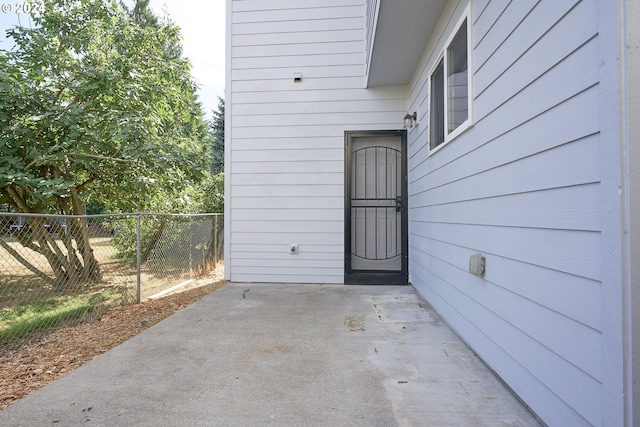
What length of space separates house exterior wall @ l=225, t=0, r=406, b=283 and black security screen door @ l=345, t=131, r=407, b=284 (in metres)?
0.13

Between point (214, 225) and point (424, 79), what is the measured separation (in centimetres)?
427

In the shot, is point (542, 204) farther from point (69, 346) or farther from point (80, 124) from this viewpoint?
point (80, 124)

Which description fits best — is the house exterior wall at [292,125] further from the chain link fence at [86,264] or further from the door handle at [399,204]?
the chain link fence at [86,264]

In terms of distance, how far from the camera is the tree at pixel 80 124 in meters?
4.28

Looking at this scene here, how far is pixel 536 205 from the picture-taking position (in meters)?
1.63

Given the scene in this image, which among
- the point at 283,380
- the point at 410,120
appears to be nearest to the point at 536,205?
the point at 283,380

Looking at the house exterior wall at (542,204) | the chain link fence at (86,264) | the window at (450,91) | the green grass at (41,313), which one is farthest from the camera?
the chain link fence at (86,264)

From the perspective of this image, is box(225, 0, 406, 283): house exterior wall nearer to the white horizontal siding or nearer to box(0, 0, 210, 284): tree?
box(0, 0, 210, 284): tree

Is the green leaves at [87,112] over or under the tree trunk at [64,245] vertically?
over

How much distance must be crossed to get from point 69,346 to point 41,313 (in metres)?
0.79

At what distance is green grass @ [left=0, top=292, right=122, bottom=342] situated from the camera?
9.98 ft

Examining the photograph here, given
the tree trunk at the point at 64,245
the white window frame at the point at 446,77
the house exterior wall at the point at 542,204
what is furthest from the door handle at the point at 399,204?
the tree trunk at the point at 64,245

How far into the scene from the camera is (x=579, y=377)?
1.32 m

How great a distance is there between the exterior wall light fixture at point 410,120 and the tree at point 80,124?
3024 mm
